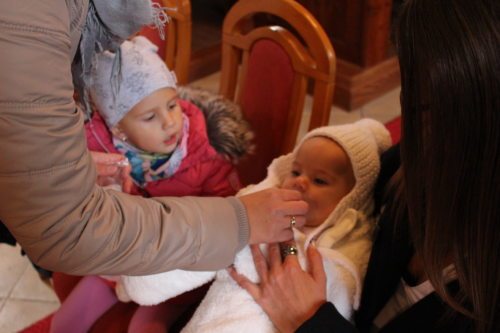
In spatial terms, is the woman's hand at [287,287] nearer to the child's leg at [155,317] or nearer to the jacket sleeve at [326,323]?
the jacket sleeve at [326,323]

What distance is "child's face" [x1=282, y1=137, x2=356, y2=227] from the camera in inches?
45.8

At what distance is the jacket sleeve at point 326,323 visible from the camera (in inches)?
34.0

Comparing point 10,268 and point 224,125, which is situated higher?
point 224,125

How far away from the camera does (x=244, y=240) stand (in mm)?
916

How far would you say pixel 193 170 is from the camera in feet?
4.64

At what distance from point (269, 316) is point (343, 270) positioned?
0.63ft

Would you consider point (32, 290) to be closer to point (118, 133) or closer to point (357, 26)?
point (118, 133)

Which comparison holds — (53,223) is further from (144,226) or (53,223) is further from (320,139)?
(320,139)

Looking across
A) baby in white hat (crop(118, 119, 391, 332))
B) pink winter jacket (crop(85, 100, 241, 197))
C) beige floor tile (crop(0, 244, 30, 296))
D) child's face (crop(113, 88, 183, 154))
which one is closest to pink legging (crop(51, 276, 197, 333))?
baby in white hat (crop(118, 119, 391, 332))

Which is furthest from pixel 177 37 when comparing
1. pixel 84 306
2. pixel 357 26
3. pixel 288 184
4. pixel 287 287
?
pixel 357 26

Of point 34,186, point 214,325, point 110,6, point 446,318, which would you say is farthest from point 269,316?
point 110,6

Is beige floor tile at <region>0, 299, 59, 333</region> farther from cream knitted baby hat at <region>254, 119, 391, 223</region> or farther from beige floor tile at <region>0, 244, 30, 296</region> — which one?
cream knitted baby hat at <region>254, 119, 391, 223</region>

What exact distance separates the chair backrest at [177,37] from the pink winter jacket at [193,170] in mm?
460

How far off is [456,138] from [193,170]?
87 centimetres
